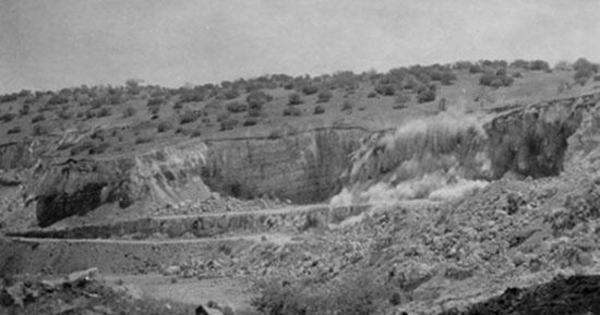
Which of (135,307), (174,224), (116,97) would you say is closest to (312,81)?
(116,97)

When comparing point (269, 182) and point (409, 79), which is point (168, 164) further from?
point (409, 79)

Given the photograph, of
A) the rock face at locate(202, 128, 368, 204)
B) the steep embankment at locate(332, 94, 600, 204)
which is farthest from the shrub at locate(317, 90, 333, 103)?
the steep embankment at locate(332, 94, 600, 204)

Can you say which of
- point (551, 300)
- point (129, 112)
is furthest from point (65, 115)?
point (551, 300)

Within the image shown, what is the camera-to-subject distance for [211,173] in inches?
2095

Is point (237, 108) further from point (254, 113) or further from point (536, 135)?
point (536, 135)

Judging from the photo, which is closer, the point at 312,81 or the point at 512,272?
the point at 512,272

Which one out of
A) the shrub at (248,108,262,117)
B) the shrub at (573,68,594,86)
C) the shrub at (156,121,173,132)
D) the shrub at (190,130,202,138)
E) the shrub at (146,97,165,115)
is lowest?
the shrub at (190,130,202,138)

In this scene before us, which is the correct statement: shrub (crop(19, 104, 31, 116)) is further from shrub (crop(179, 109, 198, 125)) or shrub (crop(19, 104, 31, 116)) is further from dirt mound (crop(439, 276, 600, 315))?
dirt mound (crop(439, 276, 600, 315))

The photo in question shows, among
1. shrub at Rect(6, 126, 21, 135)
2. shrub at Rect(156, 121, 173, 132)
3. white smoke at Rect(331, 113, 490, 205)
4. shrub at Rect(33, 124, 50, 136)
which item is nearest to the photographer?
white smoke at Rect(331, 113, 490, 205)

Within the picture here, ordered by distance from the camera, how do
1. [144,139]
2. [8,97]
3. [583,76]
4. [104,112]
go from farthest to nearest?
[8,97] → [104,112] → [144,139] → [583,76]

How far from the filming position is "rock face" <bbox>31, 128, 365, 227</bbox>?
166ft

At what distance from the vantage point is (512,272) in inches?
882

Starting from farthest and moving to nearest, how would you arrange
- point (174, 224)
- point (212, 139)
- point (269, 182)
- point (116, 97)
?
1. point (116, 97)
2. point (212, 139)
3. point (269, 182)
4. point (174, 224)

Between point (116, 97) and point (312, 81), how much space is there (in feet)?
59.4
